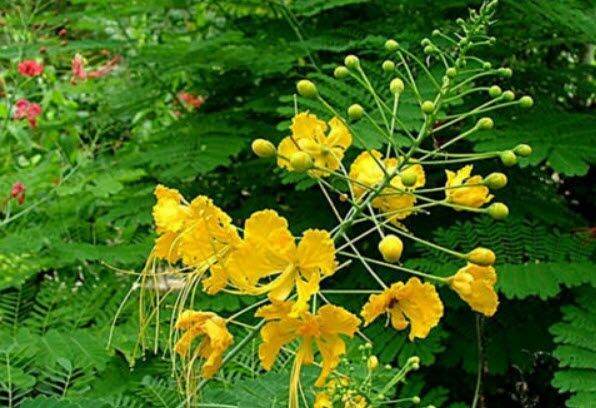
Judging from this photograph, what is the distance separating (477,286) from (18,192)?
6.78 ft

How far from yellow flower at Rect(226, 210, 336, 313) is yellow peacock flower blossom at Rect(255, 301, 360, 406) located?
0.08 feet

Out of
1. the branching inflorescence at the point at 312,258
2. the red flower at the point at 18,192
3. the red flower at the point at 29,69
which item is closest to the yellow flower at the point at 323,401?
the branching inflorescence at the point at 312,258

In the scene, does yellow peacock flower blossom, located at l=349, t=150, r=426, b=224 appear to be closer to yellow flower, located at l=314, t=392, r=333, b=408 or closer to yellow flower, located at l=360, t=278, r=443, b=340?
yellow flower, located at l=360, t=278, r=443, b=340

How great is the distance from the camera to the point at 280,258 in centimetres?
122

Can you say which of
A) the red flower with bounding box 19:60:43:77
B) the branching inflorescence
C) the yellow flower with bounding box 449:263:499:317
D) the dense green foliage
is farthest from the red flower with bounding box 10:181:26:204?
the yellow flower with bounding box 449:263:499:317

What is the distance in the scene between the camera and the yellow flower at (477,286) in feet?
4.22

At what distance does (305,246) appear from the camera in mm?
1196

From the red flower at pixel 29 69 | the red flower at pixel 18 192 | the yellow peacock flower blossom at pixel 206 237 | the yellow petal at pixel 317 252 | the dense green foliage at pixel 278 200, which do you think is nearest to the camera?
the yellow petal at pixel 317 252

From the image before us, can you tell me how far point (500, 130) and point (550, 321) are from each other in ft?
1.93

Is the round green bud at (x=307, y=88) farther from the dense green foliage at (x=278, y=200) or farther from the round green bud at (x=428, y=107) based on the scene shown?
the dense green foliage at (x=278, y=200)

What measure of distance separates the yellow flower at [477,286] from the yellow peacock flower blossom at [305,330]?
162mm

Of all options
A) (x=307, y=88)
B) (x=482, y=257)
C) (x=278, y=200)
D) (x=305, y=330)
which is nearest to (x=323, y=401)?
(x=305, y=330)

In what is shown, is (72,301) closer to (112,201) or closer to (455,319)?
(112,201)

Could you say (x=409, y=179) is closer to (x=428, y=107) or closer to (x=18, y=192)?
(x=428, y=107)
